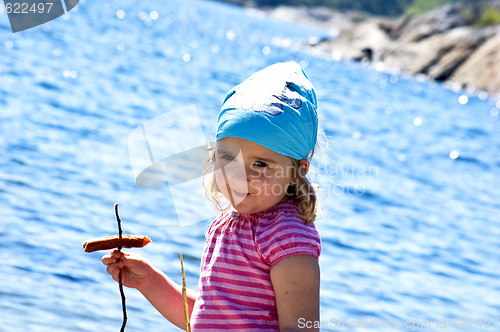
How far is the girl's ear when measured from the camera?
2.17 m

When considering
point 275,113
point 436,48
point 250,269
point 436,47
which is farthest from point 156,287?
point 436,47

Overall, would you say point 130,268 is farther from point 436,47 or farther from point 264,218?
point 436,47

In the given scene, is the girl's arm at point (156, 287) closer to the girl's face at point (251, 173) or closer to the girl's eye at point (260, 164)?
the girl's face at point (251, 173)

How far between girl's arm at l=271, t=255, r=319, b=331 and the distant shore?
98.7ft

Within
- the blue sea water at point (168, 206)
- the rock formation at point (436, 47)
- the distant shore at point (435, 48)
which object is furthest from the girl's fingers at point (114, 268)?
the rock formation at point (436, 47)

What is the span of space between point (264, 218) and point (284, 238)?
13 cm

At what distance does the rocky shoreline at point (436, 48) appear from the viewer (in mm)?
32906

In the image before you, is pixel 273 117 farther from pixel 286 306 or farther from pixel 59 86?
pixel 59 86

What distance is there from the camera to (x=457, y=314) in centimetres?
591

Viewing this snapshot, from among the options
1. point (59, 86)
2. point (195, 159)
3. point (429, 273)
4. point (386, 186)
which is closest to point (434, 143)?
point (386, 186)

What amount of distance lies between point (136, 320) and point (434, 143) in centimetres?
1246

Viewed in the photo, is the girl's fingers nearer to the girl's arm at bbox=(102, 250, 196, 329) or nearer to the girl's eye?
the girl's arm at bbox=(102, 250, 196, 329)

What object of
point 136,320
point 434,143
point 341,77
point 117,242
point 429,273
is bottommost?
point 341,77

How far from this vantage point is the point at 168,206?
23.4 feet
